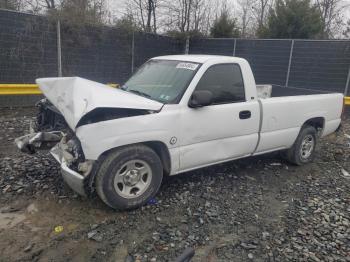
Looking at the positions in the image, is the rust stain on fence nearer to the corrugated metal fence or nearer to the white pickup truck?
the corrugated metal fence

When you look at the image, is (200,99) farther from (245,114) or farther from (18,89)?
(18,89)

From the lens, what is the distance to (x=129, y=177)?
147 inches

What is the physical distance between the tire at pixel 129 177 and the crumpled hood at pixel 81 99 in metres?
0.52

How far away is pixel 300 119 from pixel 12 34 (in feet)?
25.5

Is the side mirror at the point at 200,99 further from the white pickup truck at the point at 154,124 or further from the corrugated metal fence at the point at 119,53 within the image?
the corrugated metal fence at the point at 119,53

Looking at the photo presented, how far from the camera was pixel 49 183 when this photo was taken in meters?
4.30

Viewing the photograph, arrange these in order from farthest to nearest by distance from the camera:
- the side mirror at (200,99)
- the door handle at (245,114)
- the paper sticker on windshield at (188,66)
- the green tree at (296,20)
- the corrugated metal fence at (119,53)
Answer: the green tree at (296,20)
the corrugated metal fence at (119,53)
the door handle at (245,114)
the paper sticker on windshield at (188,66)
the side mirror at (200,99)

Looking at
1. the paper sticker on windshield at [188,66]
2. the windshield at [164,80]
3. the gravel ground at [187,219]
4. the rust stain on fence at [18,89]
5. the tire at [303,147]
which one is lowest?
the gravel ground at [187,219]

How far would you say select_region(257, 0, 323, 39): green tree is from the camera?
14336mm

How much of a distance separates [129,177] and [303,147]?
364cm

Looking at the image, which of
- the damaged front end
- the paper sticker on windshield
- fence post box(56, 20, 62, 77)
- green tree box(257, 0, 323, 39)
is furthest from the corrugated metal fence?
the paper sticker on windshield

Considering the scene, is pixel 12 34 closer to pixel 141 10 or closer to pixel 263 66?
pixel 263 66

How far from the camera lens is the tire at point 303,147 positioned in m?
5.63

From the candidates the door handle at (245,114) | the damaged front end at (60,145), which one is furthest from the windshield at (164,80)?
the damaged front end at (60,145)
